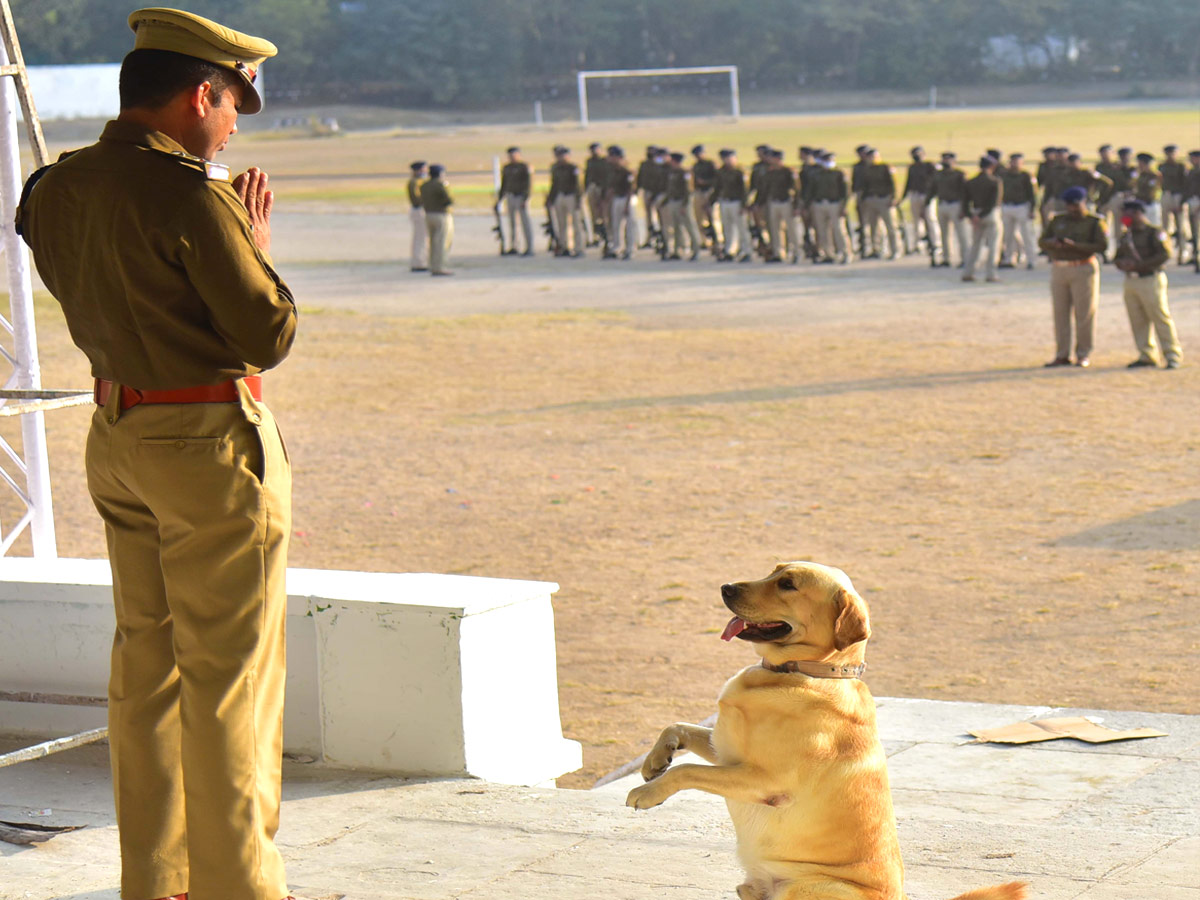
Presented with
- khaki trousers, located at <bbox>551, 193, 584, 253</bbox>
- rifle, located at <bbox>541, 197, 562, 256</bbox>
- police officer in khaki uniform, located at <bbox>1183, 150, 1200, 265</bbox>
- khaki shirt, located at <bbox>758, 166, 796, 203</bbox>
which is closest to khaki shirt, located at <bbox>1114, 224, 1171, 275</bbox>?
police officer in khaki uniform, located at <bbox>1183, 150, 1200, 265</bbox>

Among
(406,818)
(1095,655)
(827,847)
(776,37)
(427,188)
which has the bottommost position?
(1095,655)

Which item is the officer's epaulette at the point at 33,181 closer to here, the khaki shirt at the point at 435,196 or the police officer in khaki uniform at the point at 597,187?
the khaki shirt at the point at 435,196

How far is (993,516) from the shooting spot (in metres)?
10.9

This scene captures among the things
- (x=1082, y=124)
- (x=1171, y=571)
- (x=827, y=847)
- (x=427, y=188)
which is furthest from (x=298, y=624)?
(x=1082, y=124)

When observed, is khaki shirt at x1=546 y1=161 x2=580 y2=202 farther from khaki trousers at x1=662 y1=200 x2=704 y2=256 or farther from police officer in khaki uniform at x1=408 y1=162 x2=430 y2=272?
police officer in khaki uniform at x1=408 y1=162 x2=430 y2=272

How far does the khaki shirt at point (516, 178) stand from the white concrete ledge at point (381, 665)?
24850 mm

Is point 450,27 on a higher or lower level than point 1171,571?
higher

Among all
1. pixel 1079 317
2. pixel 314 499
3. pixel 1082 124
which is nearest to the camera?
pixel 314 499

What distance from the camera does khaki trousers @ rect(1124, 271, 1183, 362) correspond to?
53.6ft

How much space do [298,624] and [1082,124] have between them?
6666 centimetres

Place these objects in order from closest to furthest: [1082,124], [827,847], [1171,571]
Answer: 1. [827,847]
2. [1171,571]
3. [1082,124]

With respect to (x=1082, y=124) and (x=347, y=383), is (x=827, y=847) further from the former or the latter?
(x=1082, y=124)

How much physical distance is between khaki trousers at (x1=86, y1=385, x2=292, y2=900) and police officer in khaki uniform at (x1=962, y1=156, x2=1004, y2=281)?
21.2 meters

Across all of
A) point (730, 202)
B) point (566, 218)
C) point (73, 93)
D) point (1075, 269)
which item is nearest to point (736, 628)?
point (1075, 269)
